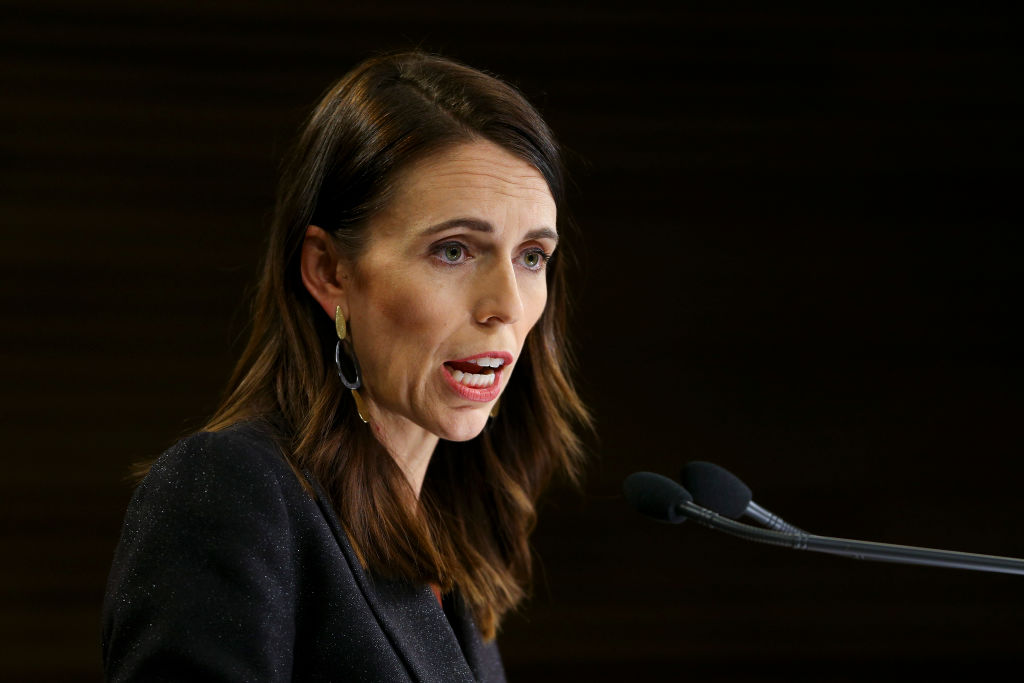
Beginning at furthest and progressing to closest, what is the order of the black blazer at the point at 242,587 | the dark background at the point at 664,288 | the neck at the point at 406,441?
the dark background at the point at 664,288, the neck at the point at 406,441, the black blazer at the point at 242,587

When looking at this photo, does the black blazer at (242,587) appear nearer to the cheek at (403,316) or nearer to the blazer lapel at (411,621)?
→ the blazer lapel at (411,621)

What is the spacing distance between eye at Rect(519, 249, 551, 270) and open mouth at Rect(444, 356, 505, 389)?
0.11m

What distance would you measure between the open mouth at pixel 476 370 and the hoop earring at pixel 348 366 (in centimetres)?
11

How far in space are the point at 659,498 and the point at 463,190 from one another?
0.39 meters

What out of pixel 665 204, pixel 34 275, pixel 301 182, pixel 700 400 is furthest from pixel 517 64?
pixel 301 182

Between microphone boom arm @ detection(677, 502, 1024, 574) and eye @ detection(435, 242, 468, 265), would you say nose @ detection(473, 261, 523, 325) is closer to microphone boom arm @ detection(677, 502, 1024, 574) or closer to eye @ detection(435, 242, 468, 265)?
eye @ detection(435, 242, 468, 265)

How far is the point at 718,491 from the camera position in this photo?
45.6 inches

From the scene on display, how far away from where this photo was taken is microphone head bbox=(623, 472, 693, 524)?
116 centimetres

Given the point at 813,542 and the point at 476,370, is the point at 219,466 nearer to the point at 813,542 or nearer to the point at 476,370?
the point at 476,370

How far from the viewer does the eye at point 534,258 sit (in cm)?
136

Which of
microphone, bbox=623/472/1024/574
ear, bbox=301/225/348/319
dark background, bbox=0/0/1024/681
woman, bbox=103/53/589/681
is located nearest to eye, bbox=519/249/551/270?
woman, bbox=103/53/589/681

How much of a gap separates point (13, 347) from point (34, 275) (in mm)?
148

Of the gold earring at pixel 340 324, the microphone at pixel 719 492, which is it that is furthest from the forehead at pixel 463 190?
the microphone at pixel 719 492

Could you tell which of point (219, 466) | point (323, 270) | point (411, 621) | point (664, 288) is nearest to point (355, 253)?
point (323, 270)
